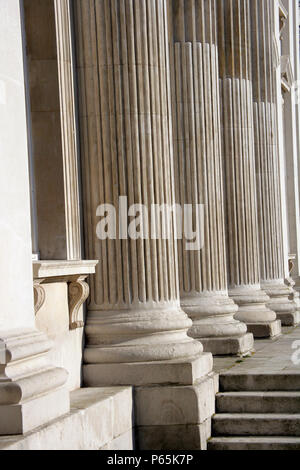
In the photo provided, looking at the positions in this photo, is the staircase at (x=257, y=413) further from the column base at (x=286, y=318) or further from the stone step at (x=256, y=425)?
the column base at (x=286, y=318)

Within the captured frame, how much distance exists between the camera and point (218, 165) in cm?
2081

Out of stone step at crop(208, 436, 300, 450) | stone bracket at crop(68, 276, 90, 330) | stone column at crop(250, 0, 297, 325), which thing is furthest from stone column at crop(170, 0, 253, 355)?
stone column at crop(250, 0, 297, 325)

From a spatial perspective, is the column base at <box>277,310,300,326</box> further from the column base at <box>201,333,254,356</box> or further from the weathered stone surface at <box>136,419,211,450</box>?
the weathered stone surface at <box>136,419,211,450</box>

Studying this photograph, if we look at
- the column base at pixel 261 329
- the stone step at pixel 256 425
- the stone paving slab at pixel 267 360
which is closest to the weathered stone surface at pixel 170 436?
the stone step at pixel 256 425

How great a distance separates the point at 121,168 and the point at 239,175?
379 inches

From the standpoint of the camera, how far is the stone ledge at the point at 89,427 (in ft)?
35.8

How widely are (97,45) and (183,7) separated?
4985mm

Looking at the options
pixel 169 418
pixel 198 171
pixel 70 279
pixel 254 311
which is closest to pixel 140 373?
pixel 169 418

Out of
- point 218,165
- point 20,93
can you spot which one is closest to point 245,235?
point 218,165

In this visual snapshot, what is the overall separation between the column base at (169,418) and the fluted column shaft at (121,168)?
2.10ft

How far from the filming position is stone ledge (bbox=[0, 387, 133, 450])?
10906 mm

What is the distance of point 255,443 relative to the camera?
612 inches

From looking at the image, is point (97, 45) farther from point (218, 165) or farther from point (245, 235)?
point (245, 235)

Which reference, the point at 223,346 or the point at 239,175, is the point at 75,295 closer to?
the point at 223,346
